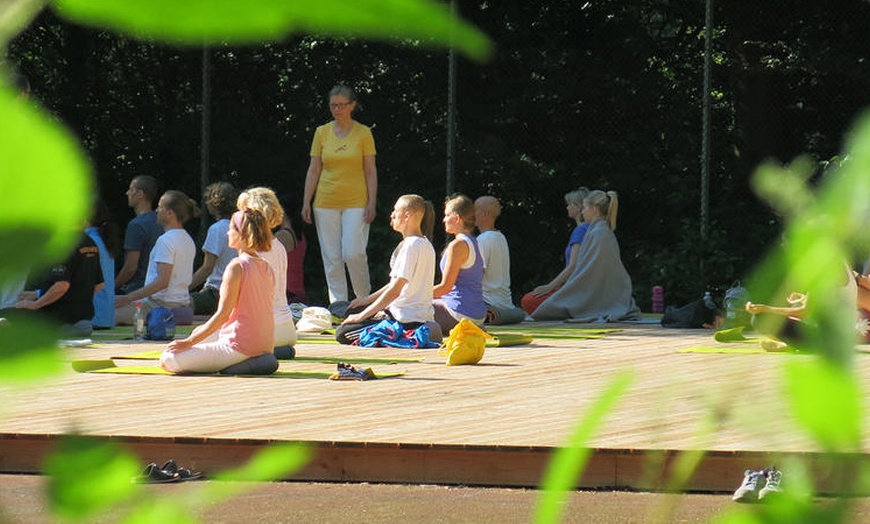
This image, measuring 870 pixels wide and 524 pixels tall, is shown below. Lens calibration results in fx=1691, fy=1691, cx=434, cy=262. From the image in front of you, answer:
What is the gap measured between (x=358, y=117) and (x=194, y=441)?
1016cm

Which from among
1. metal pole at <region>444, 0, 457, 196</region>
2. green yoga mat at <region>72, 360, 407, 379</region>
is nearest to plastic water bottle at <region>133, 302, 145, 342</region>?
green yoga mat at <region>72, 360, 407, 379</region>

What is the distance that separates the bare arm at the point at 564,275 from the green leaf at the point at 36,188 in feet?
44.5

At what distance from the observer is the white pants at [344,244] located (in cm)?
1311

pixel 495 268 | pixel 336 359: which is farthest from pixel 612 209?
pixel 336 359

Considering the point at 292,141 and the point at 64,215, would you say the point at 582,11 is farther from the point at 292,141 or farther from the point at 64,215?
the point at 64,215

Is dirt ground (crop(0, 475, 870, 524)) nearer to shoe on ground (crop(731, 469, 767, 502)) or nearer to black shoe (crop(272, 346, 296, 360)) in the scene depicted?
shoe on ground (crop(731, 469, 767, 502))

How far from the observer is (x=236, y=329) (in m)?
8.50

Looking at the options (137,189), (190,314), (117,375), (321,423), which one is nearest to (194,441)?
(321,423)

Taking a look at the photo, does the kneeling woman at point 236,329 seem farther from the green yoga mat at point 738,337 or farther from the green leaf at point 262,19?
the green leaf at point 262,19

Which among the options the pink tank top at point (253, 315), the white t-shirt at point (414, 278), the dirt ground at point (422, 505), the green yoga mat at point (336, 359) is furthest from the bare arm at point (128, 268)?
the dirt ground at point (422, 505)

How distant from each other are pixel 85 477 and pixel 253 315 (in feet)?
26.5

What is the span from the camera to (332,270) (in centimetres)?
1333

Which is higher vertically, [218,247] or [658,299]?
[218,247]

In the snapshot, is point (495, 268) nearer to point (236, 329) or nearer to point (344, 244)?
point (344, 244)
